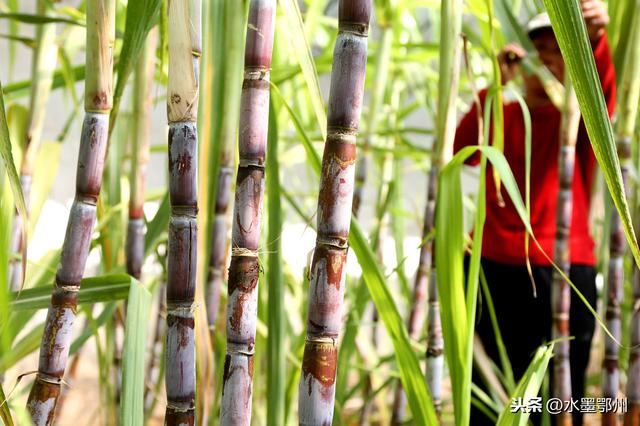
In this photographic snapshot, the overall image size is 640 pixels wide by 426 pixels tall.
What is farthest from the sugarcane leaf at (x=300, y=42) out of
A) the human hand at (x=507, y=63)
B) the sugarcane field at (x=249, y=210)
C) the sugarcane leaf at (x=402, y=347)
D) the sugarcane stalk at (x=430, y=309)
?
the human hand at (x=507, y=63)

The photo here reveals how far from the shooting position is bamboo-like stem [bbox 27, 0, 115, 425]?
0.36 metres

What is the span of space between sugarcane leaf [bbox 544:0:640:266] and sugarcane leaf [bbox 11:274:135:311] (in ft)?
0.80

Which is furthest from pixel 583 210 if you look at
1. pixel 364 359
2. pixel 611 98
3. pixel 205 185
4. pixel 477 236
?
→ pixel 205 185

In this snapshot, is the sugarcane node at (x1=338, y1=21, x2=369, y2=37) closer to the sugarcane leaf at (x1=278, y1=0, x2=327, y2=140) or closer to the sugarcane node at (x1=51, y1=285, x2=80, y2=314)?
the sugarcane leaf at (x1=278, y1=0, x2=327, y2=140)

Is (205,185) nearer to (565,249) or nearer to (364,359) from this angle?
(565,249)

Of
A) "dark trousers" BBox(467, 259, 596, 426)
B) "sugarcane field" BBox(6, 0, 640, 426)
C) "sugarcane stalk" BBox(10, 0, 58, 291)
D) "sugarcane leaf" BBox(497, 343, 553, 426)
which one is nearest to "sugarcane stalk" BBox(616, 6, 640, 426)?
"sugarcane field" BBox(6, 0, 640, 426)

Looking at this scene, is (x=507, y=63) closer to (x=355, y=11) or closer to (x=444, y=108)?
(x=444, y=108)

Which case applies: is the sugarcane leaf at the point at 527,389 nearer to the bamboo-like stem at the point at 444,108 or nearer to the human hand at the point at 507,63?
the bamboo-like stem at the point at 444,108

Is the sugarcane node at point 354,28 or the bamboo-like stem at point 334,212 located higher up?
the sugarcane node at point 354,28

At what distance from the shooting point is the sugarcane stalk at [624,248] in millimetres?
661

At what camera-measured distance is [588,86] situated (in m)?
0.29

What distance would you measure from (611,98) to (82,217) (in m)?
0.63

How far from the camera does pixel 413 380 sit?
17.6 inches

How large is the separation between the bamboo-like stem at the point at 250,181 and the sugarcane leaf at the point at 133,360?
48 mm
